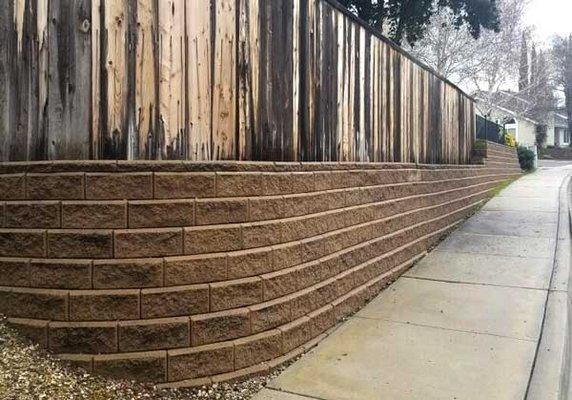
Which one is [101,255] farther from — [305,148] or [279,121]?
[305,148]

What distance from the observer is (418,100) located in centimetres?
785

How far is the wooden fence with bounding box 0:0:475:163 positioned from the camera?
3.31 meters

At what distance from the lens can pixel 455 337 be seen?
4.50 metres

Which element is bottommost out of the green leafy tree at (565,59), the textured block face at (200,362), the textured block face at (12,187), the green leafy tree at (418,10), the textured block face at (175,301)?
the textured block face at (200,362)

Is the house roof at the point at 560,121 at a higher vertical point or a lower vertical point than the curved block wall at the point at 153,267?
higher

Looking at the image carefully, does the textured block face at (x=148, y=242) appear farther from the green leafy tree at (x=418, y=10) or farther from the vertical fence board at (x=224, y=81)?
the green leafy tree at (x=418, y=10)

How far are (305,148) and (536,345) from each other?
2.45m

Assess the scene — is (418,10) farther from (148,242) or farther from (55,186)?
(55,186)

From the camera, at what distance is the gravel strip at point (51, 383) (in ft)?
9.65

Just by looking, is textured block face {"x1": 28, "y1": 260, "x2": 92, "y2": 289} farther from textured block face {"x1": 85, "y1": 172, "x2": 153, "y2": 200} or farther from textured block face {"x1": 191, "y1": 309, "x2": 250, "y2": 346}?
textured block face {"x1": 191, "y1": 309, "x2": 250, "y2": 346}

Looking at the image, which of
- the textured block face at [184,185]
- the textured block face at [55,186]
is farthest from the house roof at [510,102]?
A: the textured block face at [55,186]

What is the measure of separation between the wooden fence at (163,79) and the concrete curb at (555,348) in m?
2.41

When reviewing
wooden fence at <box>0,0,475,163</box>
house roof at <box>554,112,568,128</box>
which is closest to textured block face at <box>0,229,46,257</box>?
wooden fence at <box>0,0,475,163</box>

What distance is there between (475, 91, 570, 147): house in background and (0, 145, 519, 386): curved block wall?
13970 mm
